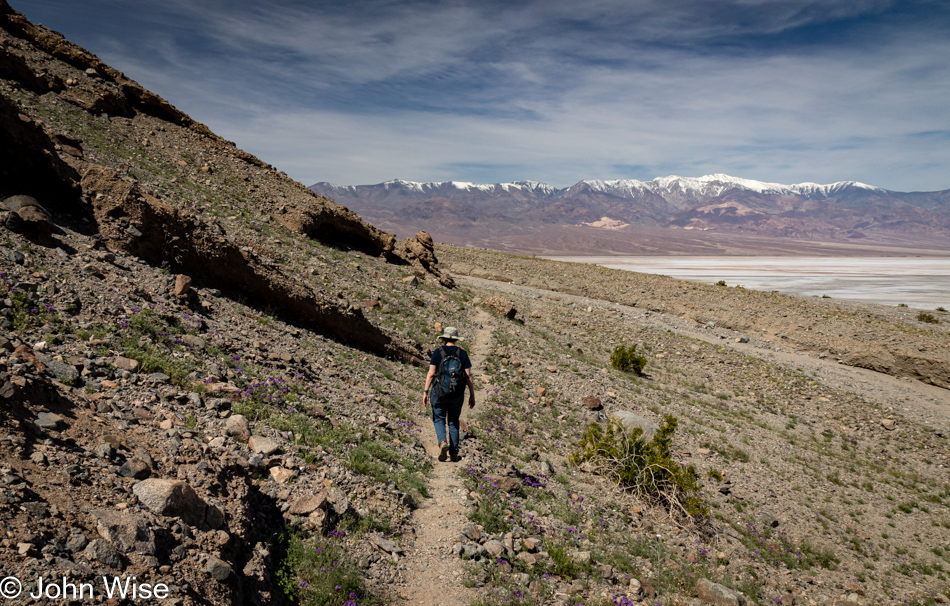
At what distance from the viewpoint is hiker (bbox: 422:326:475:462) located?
7480mm

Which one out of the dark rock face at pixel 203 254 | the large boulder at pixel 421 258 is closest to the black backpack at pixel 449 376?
the dark rock face at pixel 203 254

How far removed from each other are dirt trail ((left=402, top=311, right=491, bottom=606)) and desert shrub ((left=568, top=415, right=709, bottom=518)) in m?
3.28

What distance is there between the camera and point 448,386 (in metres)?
7.46

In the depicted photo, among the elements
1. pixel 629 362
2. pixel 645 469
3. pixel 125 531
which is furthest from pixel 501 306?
pixel 125 531

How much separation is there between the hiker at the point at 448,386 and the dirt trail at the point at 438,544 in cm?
37

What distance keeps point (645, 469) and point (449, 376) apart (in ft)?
15.1

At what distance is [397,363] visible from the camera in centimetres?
1177

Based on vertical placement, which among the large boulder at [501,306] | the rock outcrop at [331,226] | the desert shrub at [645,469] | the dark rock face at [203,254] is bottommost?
the desert shrub at [645,469]

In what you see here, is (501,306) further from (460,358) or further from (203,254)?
(203,254)

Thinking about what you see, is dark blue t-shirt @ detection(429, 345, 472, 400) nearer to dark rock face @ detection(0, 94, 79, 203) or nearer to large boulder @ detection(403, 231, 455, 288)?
dark rock face @ detection(0, 94, 79, 203)

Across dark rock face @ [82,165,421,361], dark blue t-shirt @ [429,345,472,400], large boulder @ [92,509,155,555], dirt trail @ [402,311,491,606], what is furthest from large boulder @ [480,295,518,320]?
large boulder @ [92,509,155,555]

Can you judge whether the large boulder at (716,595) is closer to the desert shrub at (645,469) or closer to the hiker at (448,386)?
the desert shrub at (645,469)

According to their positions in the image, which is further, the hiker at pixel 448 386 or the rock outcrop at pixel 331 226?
the rock outcrop at pixel 331 226

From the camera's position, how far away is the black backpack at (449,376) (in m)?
7.47
